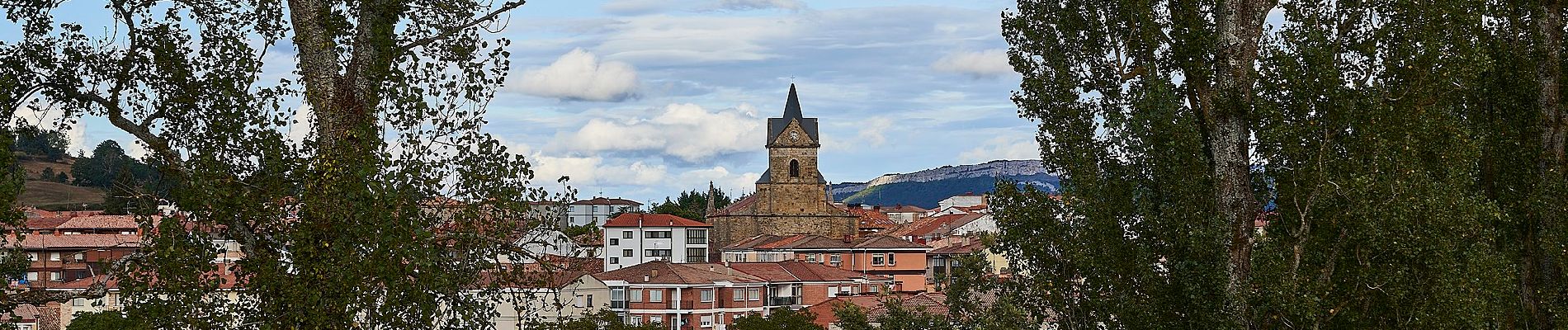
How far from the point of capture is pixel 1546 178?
44.4 ft

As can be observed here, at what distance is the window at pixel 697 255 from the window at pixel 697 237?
0.43 m

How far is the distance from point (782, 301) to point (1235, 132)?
55.1 metres

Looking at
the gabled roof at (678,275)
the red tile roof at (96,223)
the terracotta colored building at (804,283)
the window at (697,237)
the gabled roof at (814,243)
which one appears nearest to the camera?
the gabled roof at (678,275)

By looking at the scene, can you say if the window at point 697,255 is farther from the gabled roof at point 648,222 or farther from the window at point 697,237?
the gabled roof at point 648,222

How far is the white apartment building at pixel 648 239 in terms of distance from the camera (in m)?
95.7

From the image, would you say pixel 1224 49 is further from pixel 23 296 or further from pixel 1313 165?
pixel 23 296

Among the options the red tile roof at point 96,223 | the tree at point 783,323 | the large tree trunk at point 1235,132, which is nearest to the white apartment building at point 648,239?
the red tile roof at point 96,223

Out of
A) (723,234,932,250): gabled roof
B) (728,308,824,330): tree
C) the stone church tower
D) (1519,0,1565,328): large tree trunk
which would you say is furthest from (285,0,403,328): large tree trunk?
the stone church tower

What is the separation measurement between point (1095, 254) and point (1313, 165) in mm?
1811

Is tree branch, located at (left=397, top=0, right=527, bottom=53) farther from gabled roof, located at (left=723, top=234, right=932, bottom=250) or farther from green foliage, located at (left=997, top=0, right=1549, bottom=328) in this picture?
gabled roof, located at (left=723, top=234, right=932, bottom=250)

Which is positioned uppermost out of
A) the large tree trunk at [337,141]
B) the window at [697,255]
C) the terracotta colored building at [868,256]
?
the window at [697,255]

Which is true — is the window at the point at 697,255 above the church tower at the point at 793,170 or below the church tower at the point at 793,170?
below

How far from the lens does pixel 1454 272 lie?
11031 millimetres

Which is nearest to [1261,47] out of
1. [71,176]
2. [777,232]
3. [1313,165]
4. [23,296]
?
[1313,165]
